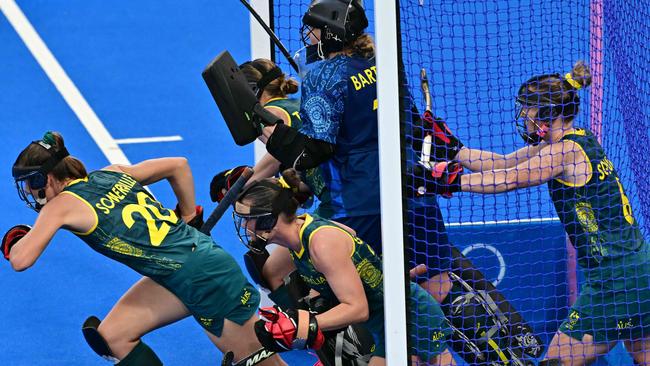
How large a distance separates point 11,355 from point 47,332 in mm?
368

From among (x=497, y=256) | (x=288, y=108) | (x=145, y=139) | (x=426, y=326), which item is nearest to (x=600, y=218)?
(x=426, y=326)

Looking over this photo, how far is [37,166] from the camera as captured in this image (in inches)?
203

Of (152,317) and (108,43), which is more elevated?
(108,43)

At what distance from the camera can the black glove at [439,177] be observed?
491 cm

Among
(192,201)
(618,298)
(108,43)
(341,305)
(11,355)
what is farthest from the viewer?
(108,43)

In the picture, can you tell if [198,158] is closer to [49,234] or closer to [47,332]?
[47,332]

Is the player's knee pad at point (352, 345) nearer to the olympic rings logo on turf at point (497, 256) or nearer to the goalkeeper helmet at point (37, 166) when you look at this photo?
the olympic rings logo on turf at point (497, 256)

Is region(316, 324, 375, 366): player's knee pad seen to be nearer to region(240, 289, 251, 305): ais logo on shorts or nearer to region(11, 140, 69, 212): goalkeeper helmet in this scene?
region(240, 289, 251, 305): ais logo on shorts

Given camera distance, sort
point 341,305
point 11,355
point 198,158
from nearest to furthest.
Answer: point 341,305 < point 11,355 < point 198,158

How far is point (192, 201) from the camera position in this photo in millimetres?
6070

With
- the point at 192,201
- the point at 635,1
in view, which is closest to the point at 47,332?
the point at 192,201

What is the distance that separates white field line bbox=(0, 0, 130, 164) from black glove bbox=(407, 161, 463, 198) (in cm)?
476

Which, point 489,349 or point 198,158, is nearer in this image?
point 489,349

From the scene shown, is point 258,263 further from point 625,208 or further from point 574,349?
point 625,208
